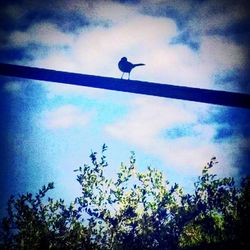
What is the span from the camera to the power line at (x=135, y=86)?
152 centimetres

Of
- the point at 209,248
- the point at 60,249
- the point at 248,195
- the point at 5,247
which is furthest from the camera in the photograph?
the point at 5,247

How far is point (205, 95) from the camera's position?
1.53 m

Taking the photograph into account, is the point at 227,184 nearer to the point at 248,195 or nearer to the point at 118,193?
the point at 248,195

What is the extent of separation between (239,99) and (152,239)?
20767 millimetres

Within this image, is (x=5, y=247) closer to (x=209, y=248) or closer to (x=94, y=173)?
(x=94, y=173)

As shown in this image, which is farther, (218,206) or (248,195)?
(218,206)

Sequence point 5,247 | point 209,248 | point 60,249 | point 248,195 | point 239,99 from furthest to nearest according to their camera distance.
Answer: point 5,247
point 60,249
point 248,195
point 209,248
point 239,99

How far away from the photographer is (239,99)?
1498 mm

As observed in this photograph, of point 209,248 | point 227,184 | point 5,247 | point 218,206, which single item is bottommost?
point 5,247

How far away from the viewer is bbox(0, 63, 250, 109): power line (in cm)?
152

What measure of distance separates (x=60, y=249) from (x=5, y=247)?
182 inches

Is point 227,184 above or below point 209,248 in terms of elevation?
above

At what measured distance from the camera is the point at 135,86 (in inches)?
64.6

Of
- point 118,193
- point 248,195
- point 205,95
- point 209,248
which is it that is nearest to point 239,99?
→ point 205,95
